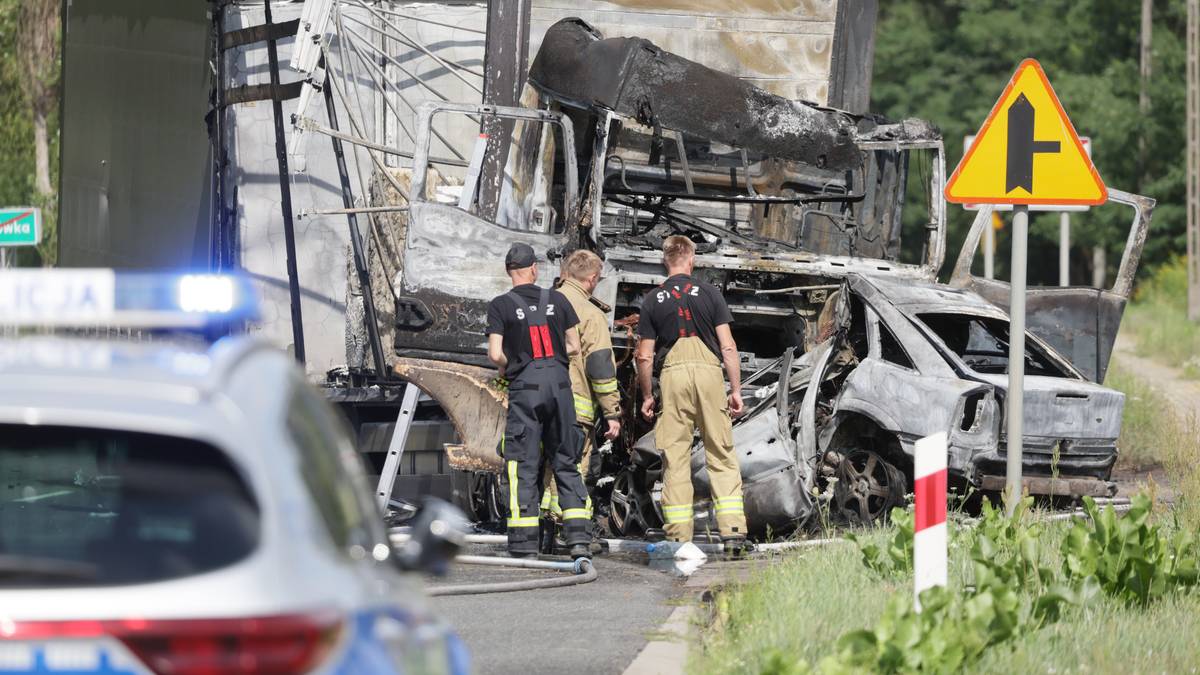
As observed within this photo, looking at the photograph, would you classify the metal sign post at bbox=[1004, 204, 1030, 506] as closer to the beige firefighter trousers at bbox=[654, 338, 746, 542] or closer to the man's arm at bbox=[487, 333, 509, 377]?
the beige firefighter trousers at bbox=[654, 338, 746, 542]

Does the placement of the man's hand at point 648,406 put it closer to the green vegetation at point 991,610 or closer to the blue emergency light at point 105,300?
the green vegetation at point 991,610

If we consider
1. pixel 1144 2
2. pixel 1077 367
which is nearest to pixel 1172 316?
pixel 1144 2

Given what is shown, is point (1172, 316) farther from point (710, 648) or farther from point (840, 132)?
point (710, 648)

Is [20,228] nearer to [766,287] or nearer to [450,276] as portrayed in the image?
[450,276]

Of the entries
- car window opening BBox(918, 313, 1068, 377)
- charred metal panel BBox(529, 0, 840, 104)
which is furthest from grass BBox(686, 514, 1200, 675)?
charred metal panel BBox(529, 0, 840, 104)

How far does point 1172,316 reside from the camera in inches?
1104

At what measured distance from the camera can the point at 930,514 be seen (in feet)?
19.9

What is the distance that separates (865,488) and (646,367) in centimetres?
147

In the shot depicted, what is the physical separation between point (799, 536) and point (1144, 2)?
88.6 feet

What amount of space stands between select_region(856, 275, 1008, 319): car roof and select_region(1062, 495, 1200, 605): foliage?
10.5 ft

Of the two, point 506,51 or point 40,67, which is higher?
point 40,67

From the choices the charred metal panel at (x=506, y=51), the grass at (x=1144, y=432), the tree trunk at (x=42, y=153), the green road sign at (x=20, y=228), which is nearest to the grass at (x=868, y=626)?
the charred metal panel at (x=506, y=51)

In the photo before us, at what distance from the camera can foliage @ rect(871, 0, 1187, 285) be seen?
36156 mm

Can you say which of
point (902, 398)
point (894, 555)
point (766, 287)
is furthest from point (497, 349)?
point (894, 555)
